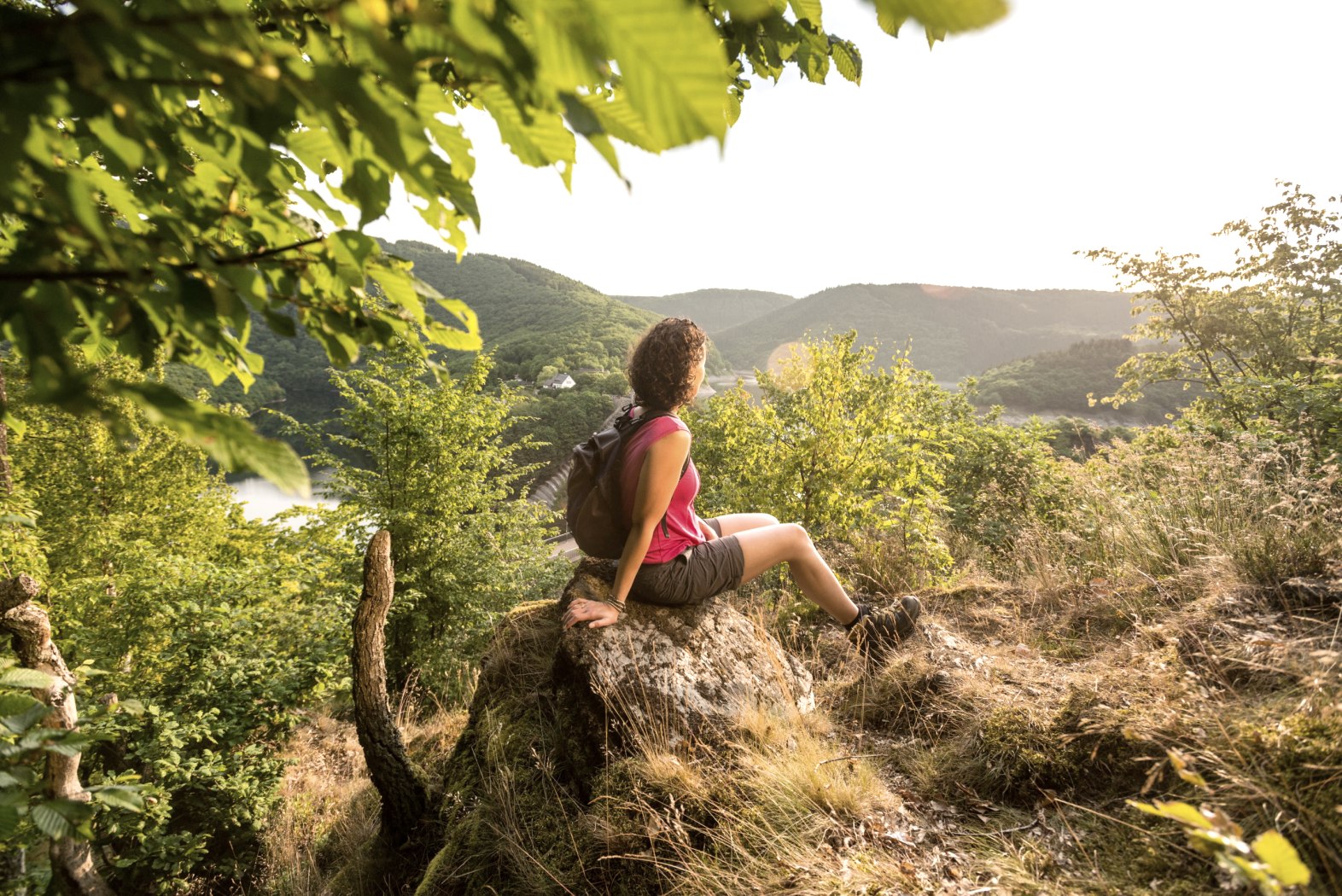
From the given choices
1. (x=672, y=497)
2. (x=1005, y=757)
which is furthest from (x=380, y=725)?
(x=1005, y=757)

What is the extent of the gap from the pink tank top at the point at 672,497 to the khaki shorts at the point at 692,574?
5 centimetres

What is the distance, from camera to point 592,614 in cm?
276

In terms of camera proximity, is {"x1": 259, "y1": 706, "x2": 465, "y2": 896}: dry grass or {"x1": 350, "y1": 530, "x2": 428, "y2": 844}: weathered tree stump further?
{"x1": 259, "y1": 706, "x2": 465, "y2": 896}: dry grass

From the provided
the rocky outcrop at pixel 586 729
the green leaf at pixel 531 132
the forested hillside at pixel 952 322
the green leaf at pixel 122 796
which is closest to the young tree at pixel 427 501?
the rocky outcrop at pixel 586 729

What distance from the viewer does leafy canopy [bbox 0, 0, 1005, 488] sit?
447 millimetres

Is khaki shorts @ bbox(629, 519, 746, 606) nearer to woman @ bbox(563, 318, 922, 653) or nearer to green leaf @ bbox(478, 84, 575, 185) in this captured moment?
woman @ bbox(563, 318, 922, 653)

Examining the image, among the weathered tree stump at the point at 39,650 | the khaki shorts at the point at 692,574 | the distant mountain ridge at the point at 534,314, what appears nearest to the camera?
the weathered tree stump at the point at 39,650

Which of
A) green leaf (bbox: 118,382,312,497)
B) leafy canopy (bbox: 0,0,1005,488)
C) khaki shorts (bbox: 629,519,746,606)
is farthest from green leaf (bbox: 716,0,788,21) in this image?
khaki shorts (bbox: 629,519,746,606)

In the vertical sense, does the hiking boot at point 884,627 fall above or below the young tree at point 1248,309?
below

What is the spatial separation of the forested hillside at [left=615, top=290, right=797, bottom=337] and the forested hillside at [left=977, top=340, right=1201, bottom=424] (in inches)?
3229

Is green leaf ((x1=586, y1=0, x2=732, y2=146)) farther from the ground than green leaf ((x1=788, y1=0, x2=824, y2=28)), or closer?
closer

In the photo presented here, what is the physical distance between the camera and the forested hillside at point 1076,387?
169ft

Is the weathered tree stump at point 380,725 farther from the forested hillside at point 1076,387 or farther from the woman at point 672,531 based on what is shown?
the forested hillside at point 1076,387

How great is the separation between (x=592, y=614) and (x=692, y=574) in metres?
0.55
